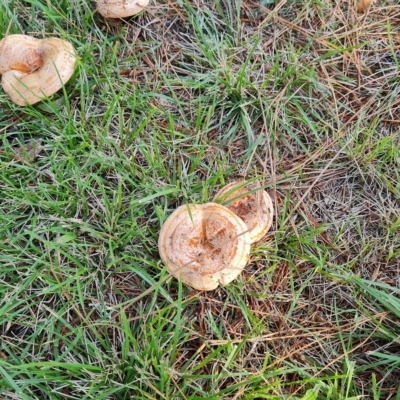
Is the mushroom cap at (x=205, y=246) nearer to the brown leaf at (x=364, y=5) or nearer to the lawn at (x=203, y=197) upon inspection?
the lawn at (x=203, y=197)

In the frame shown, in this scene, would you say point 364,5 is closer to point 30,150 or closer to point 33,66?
point 33,66

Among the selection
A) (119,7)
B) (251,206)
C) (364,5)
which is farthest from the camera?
(364,5)

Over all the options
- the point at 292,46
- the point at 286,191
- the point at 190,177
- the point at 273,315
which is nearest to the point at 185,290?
the point at 273,315

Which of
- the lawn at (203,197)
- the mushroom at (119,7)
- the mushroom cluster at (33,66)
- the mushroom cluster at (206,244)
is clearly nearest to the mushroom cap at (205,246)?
the mushroom cluster at (206,244)

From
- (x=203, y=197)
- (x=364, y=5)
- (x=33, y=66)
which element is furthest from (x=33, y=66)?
(x=364, y=5)

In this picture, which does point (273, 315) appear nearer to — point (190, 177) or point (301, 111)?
point (190, 177)

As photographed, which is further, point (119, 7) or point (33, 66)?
point (119, 7)
